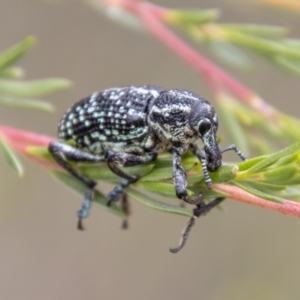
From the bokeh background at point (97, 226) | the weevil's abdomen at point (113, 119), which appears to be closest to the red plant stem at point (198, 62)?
the weevil's abdomen at point (113, 119)

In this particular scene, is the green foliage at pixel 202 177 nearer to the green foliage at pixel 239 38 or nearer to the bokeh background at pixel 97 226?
the green foliage at pixel 239 38

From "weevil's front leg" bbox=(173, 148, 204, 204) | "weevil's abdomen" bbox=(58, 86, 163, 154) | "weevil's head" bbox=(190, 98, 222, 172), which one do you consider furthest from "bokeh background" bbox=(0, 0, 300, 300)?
"weevil's front leg" bbox=(173, 148, 204, 204)

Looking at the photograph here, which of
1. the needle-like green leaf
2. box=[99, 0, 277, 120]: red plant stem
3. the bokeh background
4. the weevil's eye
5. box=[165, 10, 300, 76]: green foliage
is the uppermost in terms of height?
box=[165, 10, 300, 76]: green foliage

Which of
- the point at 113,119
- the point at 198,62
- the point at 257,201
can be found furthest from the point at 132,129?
the point at 257,201

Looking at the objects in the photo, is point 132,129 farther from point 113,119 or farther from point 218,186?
point 218,186

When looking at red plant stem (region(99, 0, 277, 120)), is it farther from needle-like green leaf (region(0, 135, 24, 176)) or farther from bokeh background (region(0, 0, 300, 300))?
bokeh background (region(0, 0, 300, 300))

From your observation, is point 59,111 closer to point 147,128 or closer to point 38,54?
point 38,54

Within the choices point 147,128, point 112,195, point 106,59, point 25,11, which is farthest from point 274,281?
point 25,11
